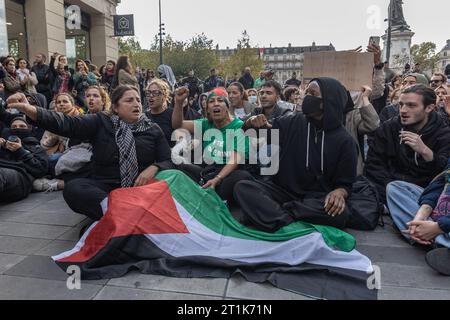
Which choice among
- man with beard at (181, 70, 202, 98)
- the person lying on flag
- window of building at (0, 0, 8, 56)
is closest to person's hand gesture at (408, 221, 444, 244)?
the person lying on flag

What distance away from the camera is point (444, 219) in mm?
3000

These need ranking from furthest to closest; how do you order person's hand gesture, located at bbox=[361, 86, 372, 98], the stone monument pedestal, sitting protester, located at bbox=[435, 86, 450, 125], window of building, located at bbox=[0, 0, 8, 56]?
the stone monument pedestal → window of building, located at bbox=[0, 0, 8, 56] → person's hand gesture, located at bbox=[361, 86, 372, 98] → sitting protester, located at bbox=[435, 86, 450, 125]

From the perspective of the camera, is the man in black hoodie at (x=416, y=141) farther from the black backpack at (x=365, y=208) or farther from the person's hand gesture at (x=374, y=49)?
the person's hand gesture at (x=374, y=49)

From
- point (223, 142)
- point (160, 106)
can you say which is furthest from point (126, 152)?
point (160, 106)

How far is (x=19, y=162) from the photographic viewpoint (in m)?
5.00

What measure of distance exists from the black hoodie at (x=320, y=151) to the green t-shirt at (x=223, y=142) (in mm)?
558

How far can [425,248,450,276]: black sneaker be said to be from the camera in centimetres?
288

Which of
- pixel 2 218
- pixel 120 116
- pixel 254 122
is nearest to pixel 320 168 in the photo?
pixel 254 122

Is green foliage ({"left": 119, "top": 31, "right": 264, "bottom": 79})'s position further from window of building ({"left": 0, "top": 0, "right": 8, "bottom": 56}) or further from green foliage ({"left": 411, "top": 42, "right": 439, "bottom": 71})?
window of building ({"left": 0, "top": 0, "right": 8, "bottom": 56})

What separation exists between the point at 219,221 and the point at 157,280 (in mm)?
832

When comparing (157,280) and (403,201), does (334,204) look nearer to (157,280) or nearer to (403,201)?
(403,201)

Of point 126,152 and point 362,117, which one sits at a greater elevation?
point 362,117

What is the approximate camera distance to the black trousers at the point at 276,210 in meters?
3.45

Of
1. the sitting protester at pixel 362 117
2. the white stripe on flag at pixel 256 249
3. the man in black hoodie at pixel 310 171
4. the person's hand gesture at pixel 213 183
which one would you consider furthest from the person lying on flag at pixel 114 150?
the sitting protester at pixel 362 117
